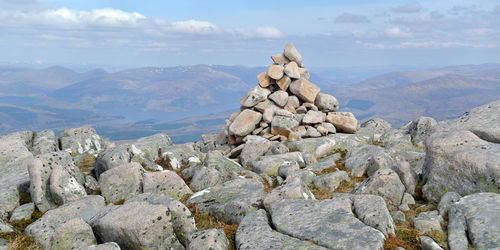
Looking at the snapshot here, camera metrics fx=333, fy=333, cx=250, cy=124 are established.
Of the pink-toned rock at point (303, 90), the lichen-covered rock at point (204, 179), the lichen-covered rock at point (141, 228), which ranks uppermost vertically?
the pink-toned rock at point (303, 90)

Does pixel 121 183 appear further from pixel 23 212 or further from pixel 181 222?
pixel 181 222

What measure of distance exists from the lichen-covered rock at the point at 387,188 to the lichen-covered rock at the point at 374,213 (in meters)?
2.44

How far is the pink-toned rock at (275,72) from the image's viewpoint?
124 feet

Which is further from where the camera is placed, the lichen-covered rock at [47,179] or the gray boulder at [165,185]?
the gray boulder at [165,185]

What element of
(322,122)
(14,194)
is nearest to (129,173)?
(14,194)

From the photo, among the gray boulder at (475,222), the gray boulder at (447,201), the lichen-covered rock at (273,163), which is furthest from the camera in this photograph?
the lichen-covered rock at (273,163)

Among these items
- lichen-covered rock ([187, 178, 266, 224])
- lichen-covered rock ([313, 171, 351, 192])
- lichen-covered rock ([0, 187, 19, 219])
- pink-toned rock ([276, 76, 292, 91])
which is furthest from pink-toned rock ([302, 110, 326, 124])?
lichen-covered rock ([0, 187, 19, 219])

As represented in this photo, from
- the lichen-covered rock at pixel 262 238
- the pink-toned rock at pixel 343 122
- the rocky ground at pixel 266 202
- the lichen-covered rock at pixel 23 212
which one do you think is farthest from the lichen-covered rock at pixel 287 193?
the pink-toned rock at pixel 343 122

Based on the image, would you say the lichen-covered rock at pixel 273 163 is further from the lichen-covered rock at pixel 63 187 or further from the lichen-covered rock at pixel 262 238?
the lichen-covered rock at pixel 63 187

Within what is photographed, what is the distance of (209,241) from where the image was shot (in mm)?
11328

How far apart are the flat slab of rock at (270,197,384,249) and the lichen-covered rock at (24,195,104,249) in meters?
8.53

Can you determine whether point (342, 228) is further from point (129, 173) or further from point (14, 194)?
point (14, 194)

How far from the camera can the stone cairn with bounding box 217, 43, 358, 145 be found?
33991 millimetres

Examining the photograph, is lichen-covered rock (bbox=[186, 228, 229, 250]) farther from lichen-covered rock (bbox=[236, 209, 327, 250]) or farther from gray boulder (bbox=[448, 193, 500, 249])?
gray boulder (bbox=[448, 193, 500, 249])
